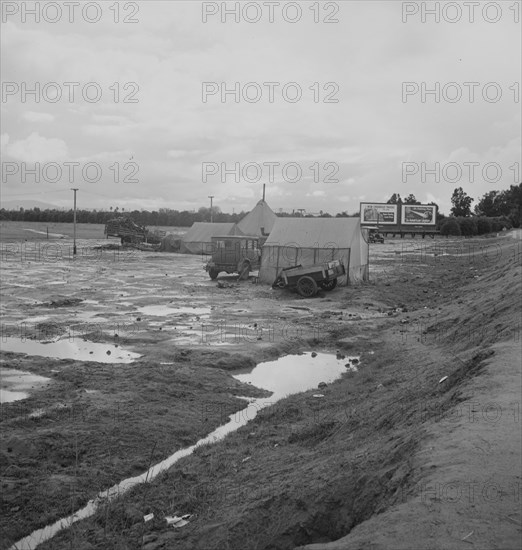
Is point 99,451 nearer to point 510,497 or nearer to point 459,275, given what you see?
point 510,497

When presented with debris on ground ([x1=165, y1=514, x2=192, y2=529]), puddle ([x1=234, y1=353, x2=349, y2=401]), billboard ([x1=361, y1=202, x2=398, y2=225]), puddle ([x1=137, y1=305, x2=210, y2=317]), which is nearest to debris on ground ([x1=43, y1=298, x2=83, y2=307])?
puddle ([x1=137, y1=305, x2=210, y2=317])

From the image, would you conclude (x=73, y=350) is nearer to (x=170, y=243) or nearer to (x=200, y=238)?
(x=200, y=238)

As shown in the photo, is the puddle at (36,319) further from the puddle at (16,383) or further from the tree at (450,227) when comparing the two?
the tree at (450,227)

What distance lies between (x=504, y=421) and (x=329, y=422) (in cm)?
289

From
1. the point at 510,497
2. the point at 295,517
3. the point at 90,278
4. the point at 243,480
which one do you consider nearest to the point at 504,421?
the point at 510,497

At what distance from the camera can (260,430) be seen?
928 centimetres

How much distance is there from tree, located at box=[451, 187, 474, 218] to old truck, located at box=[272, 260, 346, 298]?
98.2m

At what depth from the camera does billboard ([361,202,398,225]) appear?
84831 mm

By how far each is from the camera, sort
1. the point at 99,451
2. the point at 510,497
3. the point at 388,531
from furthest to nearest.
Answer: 1. the point at 99,451
2. the point at 510,497
3. the point at 388,531

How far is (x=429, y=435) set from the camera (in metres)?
6.45

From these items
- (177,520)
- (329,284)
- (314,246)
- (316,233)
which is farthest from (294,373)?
(316,233)

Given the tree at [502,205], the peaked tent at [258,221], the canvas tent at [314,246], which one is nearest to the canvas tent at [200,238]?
the peaked tent at [258,221]

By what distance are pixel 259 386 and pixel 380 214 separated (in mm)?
78273

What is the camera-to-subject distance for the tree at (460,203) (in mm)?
117900
